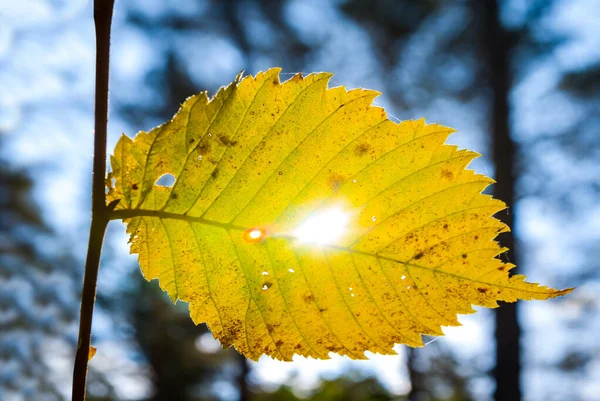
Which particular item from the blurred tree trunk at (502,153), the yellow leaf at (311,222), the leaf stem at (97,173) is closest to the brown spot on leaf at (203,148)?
the yellow leaf at (311,222)

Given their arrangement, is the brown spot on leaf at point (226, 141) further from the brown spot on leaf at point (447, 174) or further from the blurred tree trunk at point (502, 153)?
the blurred tree trunk at point (502, 153)

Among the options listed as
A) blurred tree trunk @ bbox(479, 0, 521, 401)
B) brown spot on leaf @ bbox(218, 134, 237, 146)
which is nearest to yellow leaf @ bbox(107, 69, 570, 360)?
brown spot on leaf @ bbox(218, 134, 237, 146)

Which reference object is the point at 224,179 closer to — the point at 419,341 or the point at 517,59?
the point at 419,341

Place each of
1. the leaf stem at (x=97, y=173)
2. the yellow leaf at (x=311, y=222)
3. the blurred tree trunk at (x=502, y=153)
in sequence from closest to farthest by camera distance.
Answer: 1. the leaf stem at (x=97, y=173)
2. the yellow leaf at (x=311, y=222)
3. the blurred tree trunk at (x=502, y=153)

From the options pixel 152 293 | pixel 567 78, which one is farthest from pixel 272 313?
pixel 152 293

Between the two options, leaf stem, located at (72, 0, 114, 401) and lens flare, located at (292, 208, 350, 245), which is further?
lens flare, located at (292, 208, 350, 245)

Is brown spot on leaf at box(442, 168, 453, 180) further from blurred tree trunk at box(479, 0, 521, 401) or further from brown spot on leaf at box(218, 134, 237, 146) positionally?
blurred tree trunk at box(479, 0, 521, 401)

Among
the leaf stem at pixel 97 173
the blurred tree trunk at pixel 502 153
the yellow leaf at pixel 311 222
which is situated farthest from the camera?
the blurred tree trunk at pixel 502 153
